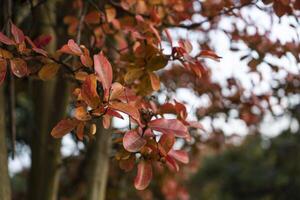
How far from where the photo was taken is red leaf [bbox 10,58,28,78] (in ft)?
3.59

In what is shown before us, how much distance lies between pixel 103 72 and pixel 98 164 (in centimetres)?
131

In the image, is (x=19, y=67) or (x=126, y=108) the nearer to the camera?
(x=126, y=108)

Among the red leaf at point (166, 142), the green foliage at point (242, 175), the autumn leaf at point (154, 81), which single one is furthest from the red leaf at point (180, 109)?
the green foliage at point (242, 175)

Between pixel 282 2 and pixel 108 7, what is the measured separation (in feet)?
1.75

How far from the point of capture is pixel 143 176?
1051 millimetres

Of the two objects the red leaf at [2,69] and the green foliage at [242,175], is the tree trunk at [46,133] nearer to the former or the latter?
the red leaf at [2,69]

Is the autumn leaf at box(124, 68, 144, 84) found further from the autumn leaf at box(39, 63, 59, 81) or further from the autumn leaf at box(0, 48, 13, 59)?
the autumn leaf at box(0, 48, 13, 59)

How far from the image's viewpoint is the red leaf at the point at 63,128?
1007 mm

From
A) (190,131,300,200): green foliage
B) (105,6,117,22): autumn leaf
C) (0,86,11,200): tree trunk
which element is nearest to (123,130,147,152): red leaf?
(0,86,11,200): tree trunk

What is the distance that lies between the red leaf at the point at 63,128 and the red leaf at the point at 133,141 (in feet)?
0.35

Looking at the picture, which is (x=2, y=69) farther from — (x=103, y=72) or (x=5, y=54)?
(x=103, y=72)

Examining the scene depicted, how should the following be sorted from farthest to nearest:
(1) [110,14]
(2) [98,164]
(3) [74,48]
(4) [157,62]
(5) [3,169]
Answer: (2) [98,164]
(1) [110,14]
(5) [3,169]
(4) [157,62]
(3) [74,48]

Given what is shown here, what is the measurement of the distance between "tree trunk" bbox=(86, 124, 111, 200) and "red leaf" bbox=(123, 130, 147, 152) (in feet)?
3.91

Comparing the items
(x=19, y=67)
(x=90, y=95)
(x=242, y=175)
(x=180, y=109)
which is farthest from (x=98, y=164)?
(x=242, y=175)
